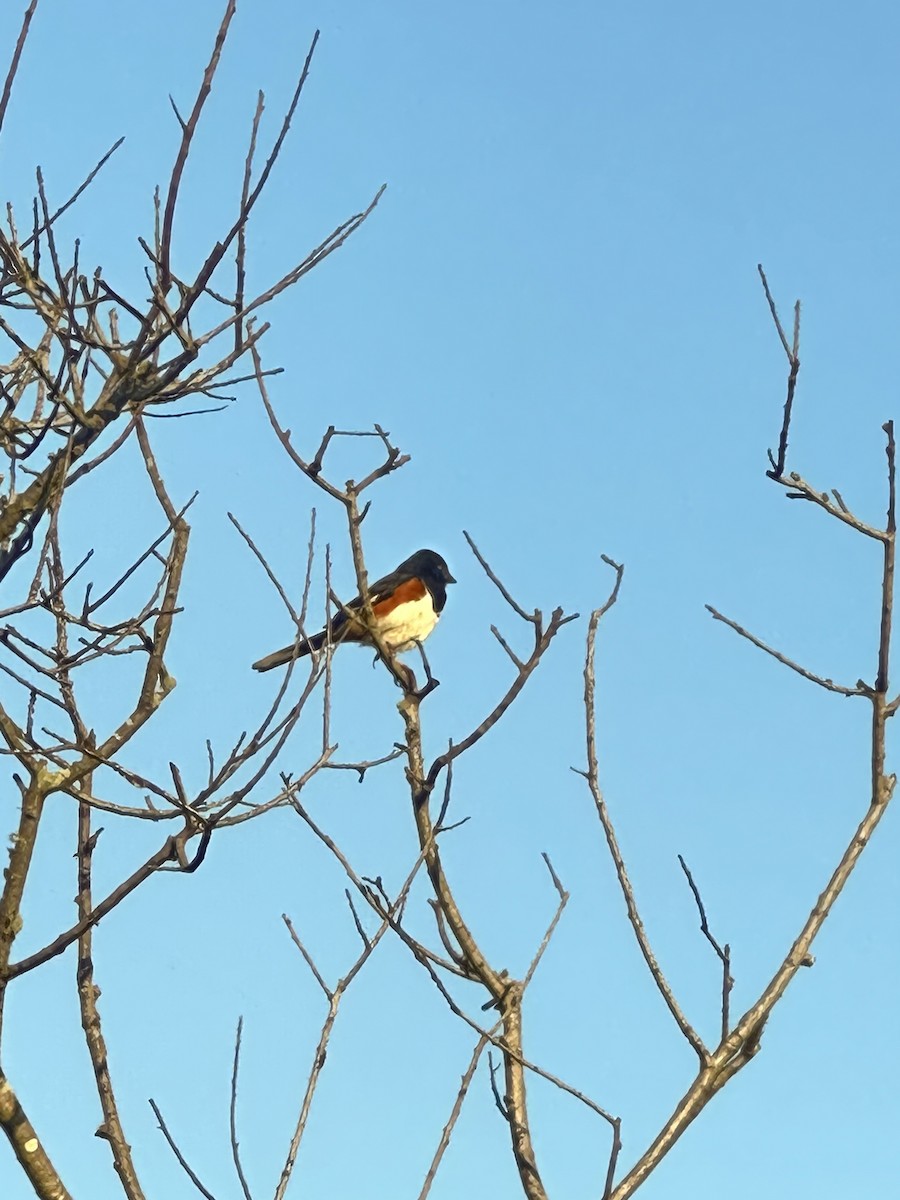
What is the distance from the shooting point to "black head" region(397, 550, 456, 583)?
930 centimetres

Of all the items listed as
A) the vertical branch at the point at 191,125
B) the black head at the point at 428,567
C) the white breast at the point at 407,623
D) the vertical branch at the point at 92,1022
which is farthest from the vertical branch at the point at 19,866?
the black head at the point at 428,567

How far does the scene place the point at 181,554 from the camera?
3.69m

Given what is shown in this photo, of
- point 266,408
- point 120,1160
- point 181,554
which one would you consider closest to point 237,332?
point 266,408

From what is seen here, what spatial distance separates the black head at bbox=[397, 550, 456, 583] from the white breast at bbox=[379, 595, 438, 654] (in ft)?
2.39

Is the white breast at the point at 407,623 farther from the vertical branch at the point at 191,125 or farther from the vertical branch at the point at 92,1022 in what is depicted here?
the vertical branch at the point at 191,125

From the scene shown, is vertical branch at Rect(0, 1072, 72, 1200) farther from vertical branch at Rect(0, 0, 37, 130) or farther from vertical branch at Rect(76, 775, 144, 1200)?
vertical branch at Rect(0, 0, 37, 130)

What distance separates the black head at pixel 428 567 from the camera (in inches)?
366

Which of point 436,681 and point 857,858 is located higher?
point 436,681

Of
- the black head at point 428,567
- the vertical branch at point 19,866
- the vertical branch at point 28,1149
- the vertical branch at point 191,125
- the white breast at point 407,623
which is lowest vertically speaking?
the vertical branch at point 28,1149

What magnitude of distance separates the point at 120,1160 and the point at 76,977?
53cm

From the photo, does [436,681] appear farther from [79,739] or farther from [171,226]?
[171,226]

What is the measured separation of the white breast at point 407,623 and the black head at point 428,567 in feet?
2.39

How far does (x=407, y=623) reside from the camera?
8383 mm

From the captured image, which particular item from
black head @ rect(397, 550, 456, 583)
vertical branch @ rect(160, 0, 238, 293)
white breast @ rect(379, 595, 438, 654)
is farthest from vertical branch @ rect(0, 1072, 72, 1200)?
black head @ rect(397, 550, 456, 583)
